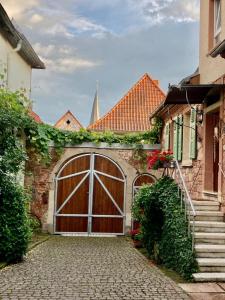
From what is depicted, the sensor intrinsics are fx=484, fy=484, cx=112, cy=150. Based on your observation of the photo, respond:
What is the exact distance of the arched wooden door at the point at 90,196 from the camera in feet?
55.9

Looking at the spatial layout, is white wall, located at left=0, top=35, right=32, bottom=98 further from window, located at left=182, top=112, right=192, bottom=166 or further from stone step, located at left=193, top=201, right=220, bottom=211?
stone step, located at left=193, top=201, right=220, bottom=211

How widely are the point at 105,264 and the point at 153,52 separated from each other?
14.6 meters

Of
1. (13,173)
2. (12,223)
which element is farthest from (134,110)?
(12,223)

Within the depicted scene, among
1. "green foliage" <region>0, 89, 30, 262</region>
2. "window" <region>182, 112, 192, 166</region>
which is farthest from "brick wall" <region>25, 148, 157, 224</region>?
"green foliage" <region>0, 89, 30, 262</region>

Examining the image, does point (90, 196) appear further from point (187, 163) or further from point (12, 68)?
point (12, 68)

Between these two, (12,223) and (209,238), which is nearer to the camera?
(209,238)

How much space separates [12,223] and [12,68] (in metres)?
9.07

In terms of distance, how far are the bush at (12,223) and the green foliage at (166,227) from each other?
2.89 metres

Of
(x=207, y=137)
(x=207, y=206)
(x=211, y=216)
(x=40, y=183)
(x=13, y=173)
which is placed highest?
(x=207, y=137)

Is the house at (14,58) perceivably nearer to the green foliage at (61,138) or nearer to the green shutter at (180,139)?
the green foliage at (61,138)

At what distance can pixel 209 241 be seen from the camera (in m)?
9.30

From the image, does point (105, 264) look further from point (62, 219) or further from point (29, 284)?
point (62, 219)

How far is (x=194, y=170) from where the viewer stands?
42.0 ft

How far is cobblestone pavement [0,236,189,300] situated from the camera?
724cm
